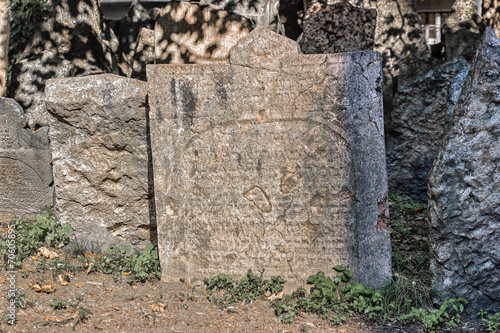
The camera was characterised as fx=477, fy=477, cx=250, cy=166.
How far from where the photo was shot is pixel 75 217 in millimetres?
4070

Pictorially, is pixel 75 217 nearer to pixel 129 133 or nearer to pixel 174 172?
pixel 129 133

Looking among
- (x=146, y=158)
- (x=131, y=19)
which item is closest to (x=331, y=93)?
(x=146, y=158)

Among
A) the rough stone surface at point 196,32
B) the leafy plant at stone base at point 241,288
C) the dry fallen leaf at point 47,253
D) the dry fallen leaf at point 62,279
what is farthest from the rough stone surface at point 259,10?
the dry fallen leaf at point 62,279

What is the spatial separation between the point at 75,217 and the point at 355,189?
2367 mm

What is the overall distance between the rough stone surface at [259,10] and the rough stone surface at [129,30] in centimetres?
118

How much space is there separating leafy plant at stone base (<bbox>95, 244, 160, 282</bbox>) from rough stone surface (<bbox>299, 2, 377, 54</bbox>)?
9.41ft

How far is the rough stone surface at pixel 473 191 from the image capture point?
9.73 ft

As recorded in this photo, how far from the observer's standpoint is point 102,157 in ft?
13.1

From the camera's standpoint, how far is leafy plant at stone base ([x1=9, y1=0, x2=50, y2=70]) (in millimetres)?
5926

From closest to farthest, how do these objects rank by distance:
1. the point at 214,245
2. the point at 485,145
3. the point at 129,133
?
the point at 485,145
the point at 214,245
the point at 129,133

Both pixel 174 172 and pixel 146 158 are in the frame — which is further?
pixel 146 158

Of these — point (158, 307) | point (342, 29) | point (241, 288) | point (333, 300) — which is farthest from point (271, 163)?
point (342, 29)

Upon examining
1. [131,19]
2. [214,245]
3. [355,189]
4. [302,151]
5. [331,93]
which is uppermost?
[131,19]

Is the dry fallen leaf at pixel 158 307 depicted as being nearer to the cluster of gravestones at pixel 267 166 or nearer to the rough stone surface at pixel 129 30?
the cluster of gravestones at pixel 267 166
